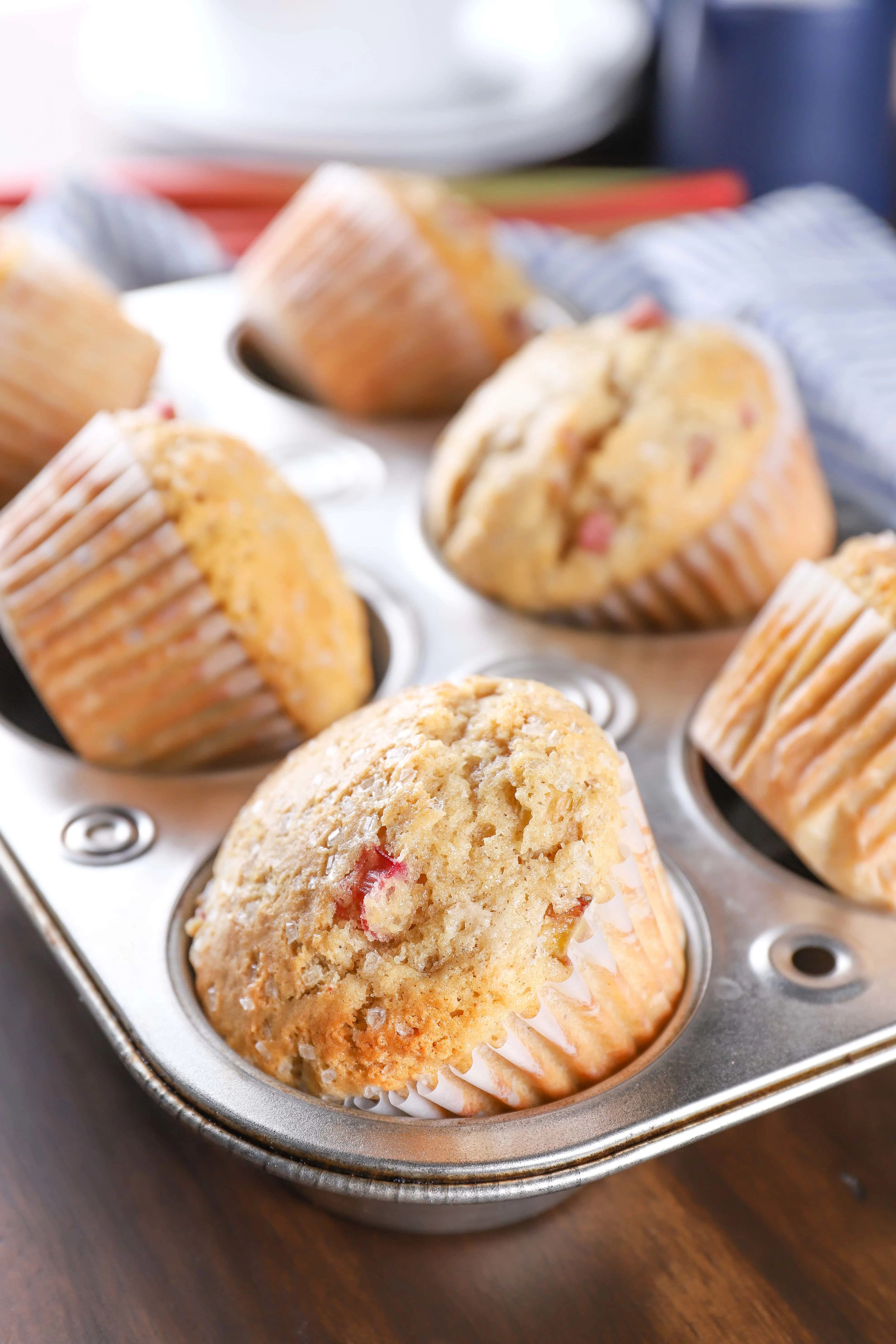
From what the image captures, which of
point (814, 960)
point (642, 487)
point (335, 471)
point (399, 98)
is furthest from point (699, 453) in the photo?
point (399, 98)

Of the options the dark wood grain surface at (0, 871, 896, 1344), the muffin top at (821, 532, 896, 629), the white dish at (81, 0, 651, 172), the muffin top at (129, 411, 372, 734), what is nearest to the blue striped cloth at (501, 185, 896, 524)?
the white dish at (81, 0, 651, 172)

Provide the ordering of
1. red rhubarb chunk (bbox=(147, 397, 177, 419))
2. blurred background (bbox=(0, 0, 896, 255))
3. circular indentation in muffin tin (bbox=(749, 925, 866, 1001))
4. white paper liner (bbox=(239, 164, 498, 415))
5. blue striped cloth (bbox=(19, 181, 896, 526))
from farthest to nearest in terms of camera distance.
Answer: blurred background (bbox=(0, 0, 896, 255)) < blue striped cloth (bbox=(19, 181, 896, 526)) < white paper liner (bbox=(239, 164, 498, 415)) < red rhubarb chunk (bbox=(147, 397, 177, 419)) < circular indentation in muffin tin (bbox=(749, 925, 866, 1001))

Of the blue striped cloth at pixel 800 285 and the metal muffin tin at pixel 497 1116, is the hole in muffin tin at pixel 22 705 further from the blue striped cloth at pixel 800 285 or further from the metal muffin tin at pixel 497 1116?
the blue striped cloth at pixel 800 285

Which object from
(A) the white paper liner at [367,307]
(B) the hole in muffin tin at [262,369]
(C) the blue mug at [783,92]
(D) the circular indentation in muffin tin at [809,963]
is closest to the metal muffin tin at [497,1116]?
(D) the circular indentation in muffin tin at [809,963]

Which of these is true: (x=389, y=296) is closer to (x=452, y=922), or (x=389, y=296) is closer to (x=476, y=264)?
(x=476, y=264)

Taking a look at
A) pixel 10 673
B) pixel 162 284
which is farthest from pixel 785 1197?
pixel 162 284

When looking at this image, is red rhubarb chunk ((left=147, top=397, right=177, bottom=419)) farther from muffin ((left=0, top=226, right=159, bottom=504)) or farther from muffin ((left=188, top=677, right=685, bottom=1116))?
muffin ((left=188, top=677, right=685, bottom=1116))
